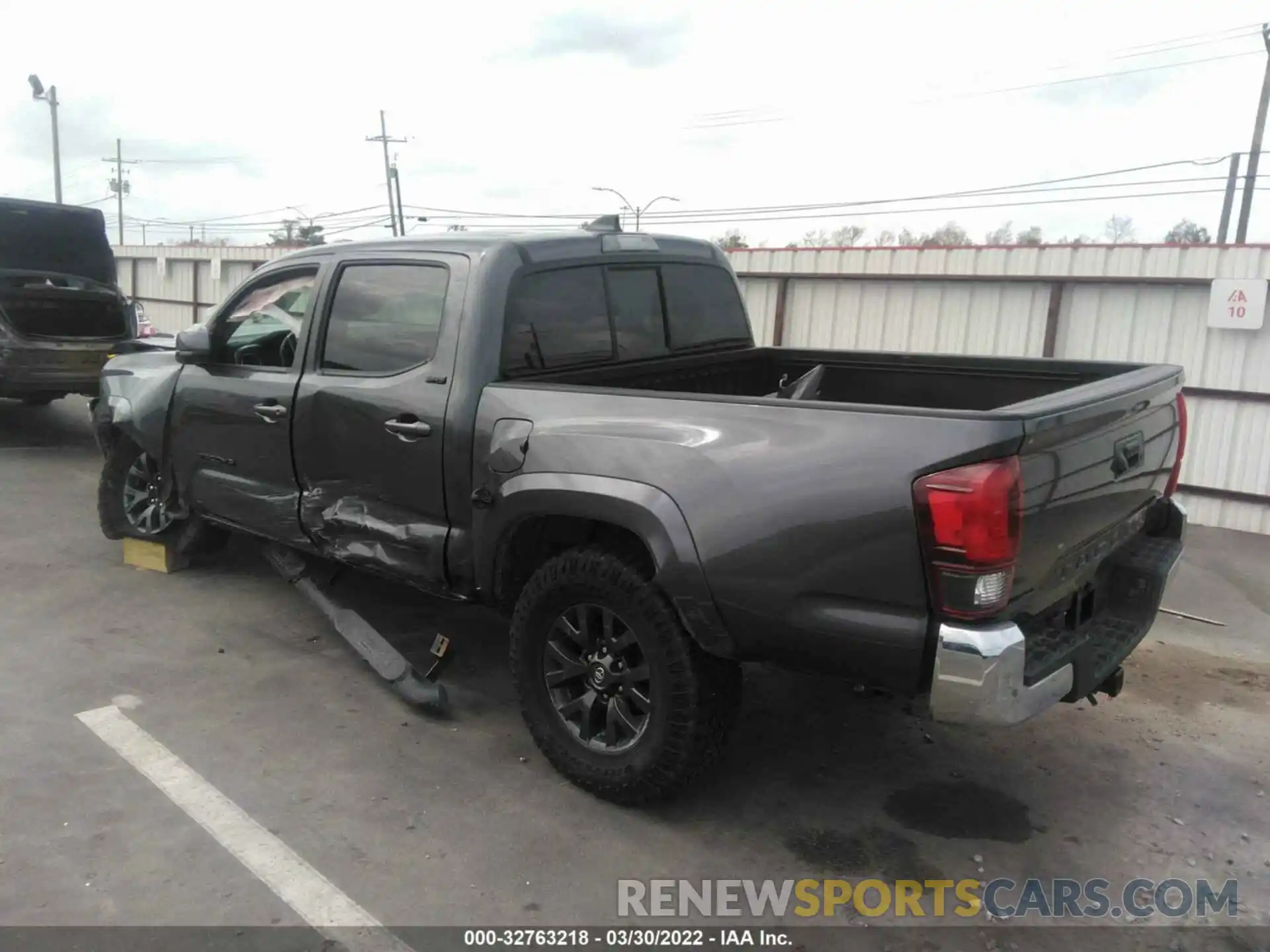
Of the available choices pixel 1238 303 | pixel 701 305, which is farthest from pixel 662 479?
pixel 1238 303

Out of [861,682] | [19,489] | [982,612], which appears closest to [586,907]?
[861,682]

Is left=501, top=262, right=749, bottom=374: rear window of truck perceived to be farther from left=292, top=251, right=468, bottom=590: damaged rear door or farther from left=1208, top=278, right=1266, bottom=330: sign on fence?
left=1208, top=278, right=1266, bottom=330: sign on fence

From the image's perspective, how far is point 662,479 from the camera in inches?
120

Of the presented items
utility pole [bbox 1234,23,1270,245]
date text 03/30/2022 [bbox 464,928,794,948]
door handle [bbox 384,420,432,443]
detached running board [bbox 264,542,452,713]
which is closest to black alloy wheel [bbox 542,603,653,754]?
date text 03/30/2022 [bbox 464,928,794,948]

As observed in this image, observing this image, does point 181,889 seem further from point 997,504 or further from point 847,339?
point 847,339

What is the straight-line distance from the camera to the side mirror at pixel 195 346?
16.1 feet

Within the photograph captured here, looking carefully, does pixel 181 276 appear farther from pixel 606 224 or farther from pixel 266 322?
pixel 606 224

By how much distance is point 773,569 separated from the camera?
2820 millimetres

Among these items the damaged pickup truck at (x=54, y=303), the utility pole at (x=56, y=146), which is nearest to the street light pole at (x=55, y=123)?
the utility pole at (x=56, y=146)

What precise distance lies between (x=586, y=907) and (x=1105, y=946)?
1505 millimetres

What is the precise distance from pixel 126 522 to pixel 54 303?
4.25 m

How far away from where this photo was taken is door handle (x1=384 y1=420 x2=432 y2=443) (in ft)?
12.4

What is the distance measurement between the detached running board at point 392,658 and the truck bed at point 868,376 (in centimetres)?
134

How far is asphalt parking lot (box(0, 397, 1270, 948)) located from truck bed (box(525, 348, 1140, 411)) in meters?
1.41
